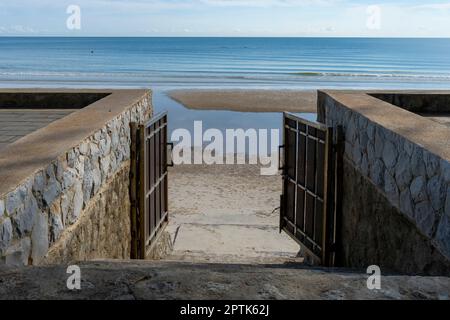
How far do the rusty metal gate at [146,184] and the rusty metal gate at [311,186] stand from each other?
181 cm

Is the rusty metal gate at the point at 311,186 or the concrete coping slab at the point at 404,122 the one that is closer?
the concrete coping slab at the point at 404,122

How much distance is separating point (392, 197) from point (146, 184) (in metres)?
3.71

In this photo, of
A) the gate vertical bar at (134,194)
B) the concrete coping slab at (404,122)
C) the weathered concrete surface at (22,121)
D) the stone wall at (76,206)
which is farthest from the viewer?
the gate vertical bar at (134,194)

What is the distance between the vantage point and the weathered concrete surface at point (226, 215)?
10484 millimetres

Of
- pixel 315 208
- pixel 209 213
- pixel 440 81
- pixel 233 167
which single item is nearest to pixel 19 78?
pixel 440 81

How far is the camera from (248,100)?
32031 mm

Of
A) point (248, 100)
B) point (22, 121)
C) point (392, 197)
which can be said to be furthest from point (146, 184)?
point (248, 100)

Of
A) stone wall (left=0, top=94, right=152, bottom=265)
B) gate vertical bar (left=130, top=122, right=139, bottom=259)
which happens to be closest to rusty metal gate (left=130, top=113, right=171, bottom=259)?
gate vertical bar (left=130, top=122, right=139, bottom=259)

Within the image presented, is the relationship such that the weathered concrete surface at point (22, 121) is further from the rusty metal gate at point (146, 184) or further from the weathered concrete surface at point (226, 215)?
the weathered concrete surface at point (226, 215)

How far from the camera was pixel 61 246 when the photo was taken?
474 cm

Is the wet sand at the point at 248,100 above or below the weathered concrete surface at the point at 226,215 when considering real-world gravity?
above

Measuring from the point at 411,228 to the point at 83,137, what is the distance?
2.82 m

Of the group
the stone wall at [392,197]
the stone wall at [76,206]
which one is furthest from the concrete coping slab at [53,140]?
the stone wall at [392,197]

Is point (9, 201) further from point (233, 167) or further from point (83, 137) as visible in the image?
point (233, 167)
